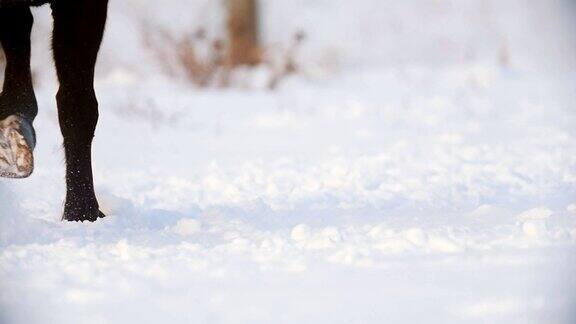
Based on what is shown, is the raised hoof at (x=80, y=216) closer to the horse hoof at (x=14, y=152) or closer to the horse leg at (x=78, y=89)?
the horse leg at (x=78, y=89)

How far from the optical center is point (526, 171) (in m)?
3.99

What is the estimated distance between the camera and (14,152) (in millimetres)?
2627

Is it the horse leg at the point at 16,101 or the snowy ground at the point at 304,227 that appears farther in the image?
the horse leg at the point at 16,101

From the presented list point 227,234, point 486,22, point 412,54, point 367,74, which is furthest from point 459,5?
point 227,234

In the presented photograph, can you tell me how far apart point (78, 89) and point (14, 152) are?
358mm

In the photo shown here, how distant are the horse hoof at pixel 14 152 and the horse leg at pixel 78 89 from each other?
255 millimetres

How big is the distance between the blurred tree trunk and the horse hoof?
720 cm

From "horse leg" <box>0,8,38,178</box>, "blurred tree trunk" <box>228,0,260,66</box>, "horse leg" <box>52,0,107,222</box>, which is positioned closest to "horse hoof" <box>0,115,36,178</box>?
"horse leg" <box>0,8,38,178</box>

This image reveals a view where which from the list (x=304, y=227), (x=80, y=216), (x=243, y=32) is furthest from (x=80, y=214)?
(x=243, y=32)

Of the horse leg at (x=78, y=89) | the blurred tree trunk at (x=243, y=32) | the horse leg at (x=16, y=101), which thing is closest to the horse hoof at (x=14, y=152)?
the horse leg at (x=16, y=101)

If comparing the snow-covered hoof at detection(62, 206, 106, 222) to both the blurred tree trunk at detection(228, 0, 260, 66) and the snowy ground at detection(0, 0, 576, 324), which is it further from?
the blurred tree trunk at detection(228, 0, 260, 66)

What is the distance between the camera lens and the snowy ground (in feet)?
6.09

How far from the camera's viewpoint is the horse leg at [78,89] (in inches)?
110

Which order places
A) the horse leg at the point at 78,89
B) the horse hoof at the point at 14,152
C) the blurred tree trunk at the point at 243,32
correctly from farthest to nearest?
the blurred tree trunk at the point at 243,32 < the horse leg at the point at 78,89 < the horse hoof at the point at 14,152
